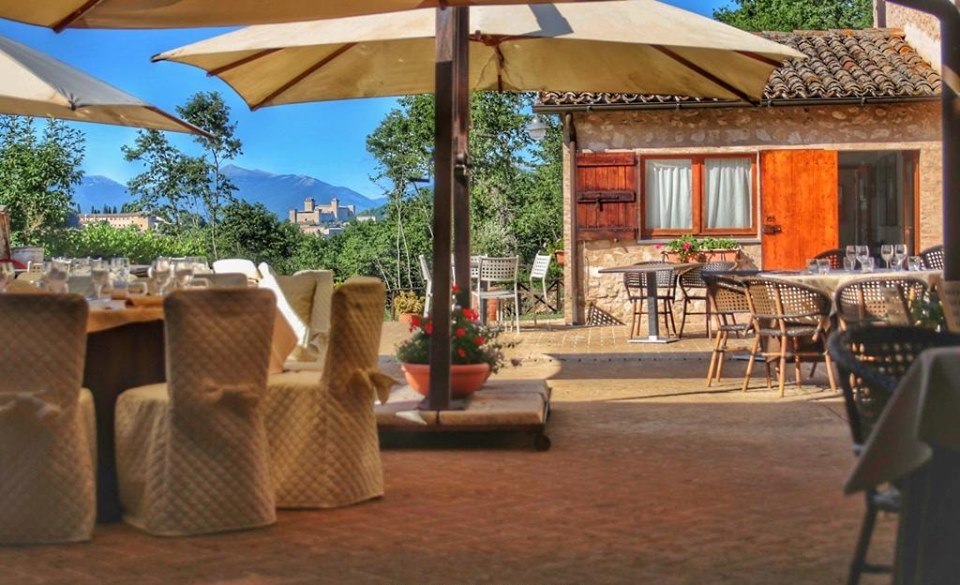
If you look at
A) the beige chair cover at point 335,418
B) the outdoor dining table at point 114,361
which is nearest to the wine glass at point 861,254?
the beige chair cover at point 335,418

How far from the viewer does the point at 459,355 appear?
A: 696 cm

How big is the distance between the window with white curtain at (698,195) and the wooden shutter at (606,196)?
0.87 feet

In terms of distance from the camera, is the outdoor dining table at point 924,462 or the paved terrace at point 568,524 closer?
the outdoor dining table at point 924,462

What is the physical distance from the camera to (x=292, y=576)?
13.3 ft

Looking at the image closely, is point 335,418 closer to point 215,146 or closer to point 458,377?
point 458,377

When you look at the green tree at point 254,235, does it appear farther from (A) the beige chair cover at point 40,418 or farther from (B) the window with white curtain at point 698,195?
(A) the beige chair cover at point 40,418

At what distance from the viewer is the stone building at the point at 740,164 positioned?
14992 millimetres

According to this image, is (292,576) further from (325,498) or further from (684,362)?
(684,362)

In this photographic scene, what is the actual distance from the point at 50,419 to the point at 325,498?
45.7 inches

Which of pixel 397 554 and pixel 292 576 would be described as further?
pixel 397 554

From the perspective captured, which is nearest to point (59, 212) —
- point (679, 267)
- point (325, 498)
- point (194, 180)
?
point (194, 180)

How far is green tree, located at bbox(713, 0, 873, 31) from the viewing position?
95.1 feet

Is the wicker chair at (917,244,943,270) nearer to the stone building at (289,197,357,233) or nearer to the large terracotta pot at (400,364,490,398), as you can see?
the large terracotta pot at (400,364,490,398)

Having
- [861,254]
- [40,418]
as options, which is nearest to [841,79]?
[861,254]
